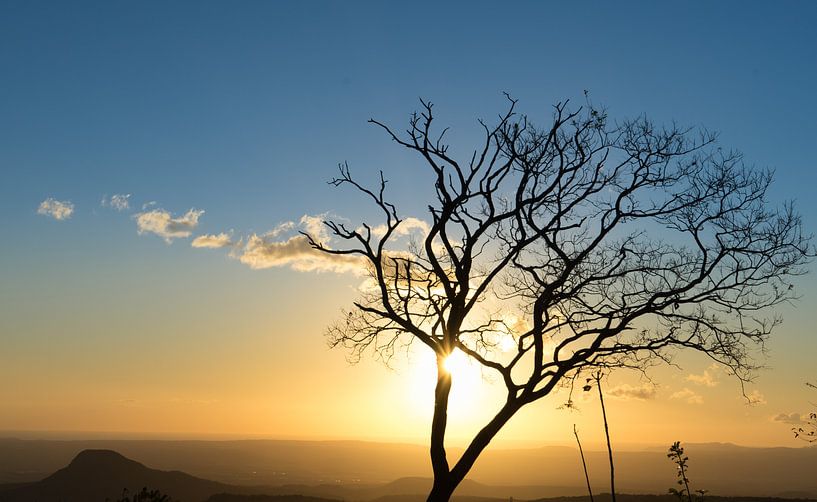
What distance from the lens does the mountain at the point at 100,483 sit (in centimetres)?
10531

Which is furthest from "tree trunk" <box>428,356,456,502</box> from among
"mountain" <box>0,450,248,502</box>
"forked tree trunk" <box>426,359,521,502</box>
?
"mountain" <box>0,450,248,502</box>

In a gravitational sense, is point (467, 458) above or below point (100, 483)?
above

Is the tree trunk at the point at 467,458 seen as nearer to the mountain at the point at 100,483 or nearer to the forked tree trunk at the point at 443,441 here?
the forked tree trunk at the point at 443,441

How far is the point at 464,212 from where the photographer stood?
17.0 m

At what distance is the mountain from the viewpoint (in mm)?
105312

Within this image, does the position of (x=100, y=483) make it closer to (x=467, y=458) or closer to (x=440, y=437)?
(x=440, y=437)

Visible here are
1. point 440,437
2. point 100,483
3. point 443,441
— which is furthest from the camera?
point 100,483

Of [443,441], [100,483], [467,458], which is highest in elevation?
[443,441]

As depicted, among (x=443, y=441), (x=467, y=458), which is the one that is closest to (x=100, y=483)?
(x=443, y=441)

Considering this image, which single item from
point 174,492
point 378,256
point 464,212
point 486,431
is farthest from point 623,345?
point 174,492

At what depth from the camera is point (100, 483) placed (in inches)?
4267

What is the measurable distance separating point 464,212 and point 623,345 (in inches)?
213

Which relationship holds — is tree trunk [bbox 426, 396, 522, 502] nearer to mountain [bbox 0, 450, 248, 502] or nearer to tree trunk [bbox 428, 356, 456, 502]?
tree trunk [bbox 428, 356, 456, 502]

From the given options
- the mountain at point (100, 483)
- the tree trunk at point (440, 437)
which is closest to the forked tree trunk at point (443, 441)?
the tree trunk at point (440, 437)
